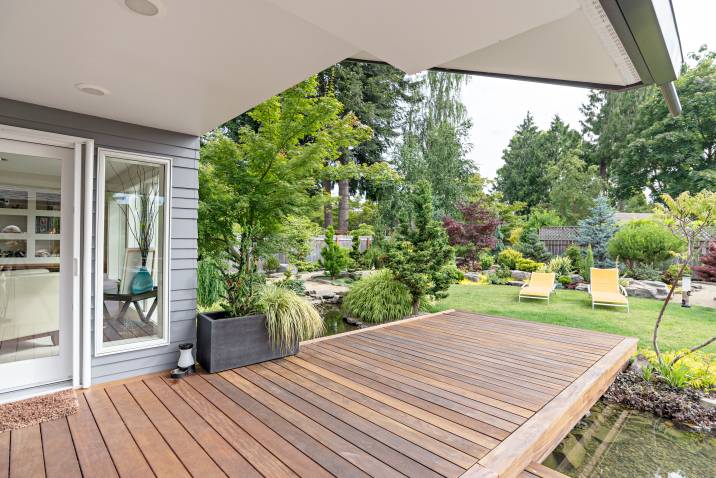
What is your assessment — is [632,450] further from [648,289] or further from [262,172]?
[648,289]

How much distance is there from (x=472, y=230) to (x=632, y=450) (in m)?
8.79

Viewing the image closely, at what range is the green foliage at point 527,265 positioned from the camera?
10.5 metres

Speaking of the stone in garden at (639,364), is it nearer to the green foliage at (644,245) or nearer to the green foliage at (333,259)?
the green foliage at (644,245)

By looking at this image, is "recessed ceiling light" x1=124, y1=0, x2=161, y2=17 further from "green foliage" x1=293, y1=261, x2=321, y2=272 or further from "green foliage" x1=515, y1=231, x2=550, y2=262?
"green foliage" x1=515, y1=231, x2=550, y2=262

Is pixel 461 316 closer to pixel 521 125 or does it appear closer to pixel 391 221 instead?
pixel 391 221

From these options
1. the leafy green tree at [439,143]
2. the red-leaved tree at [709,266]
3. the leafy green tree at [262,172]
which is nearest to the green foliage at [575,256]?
the red-leaved tree at [709,266]

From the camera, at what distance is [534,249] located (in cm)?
1125

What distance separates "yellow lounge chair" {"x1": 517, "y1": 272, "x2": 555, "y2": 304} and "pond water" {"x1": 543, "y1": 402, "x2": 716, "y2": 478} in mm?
4201

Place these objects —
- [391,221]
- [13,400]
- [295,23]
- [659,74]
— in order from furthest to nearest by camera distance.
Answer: [391,221], [13,400], [659,74], [295,23]

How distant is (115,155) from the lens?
329cm

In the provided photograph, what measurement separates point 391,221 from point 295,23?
1020 cm

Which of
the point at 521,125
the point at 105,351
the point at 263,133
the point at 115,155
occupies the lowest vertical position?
the point at 105,351

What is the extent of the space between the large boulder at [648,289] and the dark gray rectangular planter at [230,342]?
8.30m

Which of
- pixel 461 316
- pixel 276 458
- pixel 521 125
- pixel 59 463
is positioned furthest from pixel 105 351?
pixel 521 125
